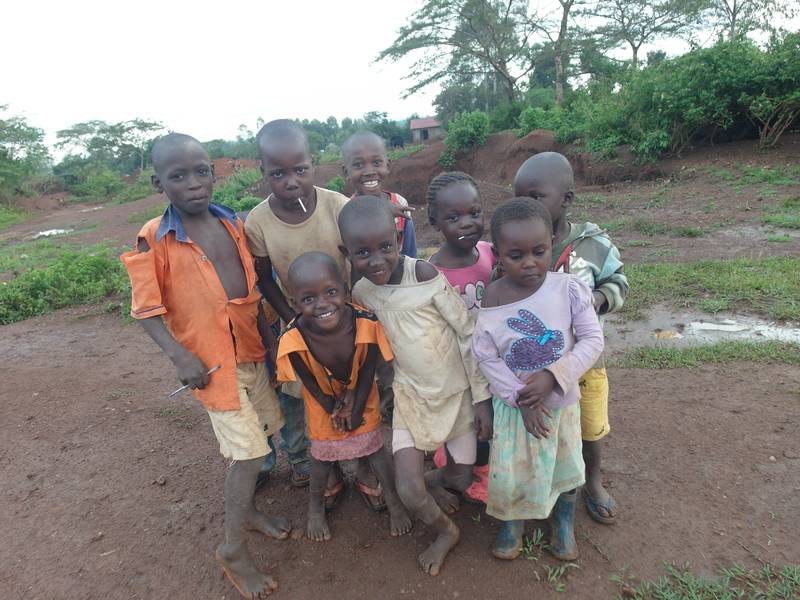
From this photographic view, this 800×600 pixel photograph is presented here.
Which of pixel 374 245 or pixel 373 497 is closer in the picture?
pixel 374 245

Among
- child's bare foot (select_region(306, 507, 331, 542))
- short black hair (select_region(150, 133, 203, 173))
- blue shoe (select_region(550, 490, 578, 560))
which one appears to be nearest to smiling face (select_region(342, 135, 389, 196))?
short black hair (select_region(150, 133, 203, 173))

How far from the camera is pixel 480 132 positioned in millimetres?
16531

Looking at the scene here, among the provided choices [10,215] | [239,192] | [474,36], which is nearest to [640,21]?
[474,36]

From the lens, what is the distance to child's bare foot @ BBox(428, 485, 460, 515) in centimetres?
246

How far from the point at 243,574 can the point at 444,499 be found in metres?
0.98

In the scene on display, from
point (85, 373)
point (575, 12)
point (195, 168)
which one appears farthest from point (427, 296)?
point (575, 12)

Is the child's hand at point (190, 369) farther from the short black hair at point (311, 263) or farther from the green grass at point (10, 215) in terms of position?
the green grass at point (10, 215)

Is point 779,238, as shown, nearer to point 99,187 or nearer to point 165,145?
point 165,145

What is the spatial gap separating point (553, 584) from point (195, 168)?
225cm

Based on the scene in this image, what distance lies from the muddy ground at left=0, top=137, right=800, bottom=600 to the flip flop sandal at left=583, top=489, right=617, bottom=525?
0.03 m

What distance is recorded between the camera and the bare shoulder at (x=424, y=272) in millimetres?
2068

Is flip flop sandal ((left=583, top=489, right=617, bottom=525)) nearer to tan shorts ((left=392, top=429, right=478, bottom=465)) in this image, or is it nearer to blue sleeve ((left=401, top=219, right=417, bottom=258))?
tan shorts ((left=392, top=429, right=478, bottom=465))

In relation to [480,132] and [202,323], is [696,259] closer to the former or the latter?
[202,323]

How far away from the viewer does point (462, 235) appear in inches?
85.2
